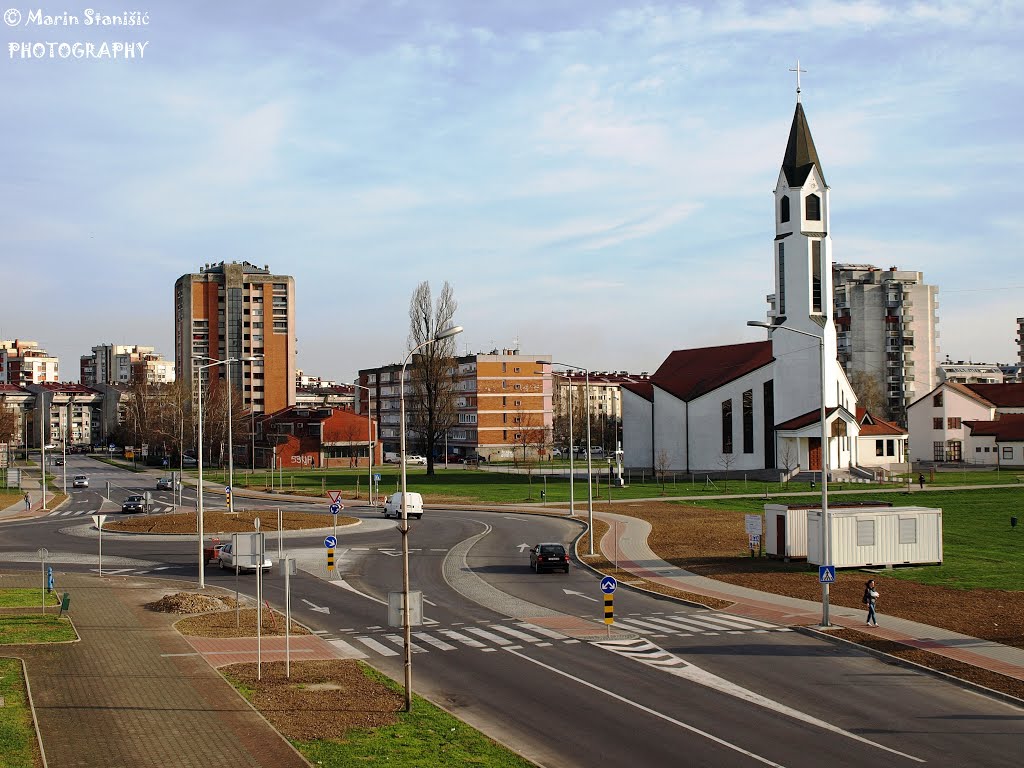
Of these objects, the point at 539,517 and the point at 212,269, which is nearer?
the point at 539,517

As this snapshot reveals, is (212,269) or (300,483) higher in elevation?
(212,269)

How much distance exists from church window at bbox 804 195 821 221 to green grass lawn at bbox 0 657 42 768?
73091 millimetres

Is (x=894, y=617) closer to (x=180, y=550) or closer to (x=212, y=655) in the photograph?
(x=212, y=655)

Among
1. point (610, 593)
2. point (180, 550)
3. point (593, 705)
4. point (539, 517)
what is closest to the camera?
point (593, 705)

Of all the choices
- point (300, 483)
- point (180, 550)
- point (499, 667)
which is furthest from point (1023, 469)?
point (499, 667)

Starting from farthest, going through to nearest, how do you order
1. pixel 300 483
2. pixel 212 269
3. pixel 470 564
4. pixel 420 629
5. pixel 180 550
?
pixel 212 269 → pixel 300 483 → pixel 180 550 → pixel 470 564 → pixel 420 629

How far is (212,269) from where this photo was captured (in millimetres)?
164000

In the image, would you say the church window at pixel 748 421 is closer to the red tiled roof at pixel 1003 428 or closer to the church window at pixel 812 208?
the church window at pixel 812 208

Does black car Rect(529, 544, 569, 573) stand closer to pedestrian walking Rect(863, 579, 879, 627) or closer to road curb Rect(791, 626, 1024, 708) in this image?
road curb Rect(791, 626, 1024, 708)

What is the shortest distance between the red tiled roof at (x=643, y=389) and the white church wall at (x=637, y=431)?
308 mm

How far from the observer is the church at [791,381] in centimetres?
8031

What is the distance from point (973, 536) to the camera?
45.3m

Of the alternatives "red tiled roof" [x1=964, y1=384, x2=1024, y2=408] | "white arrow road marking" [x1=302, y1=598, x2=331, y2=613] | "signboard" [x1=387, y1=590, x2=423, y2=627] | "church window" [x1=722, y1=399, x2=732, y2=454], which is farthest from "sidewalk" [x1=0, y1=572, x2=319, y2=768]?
"red tiled roof" [x1=964, y1=384, x2=1024, y2=408]

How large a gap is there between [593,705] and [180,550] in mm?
30296
